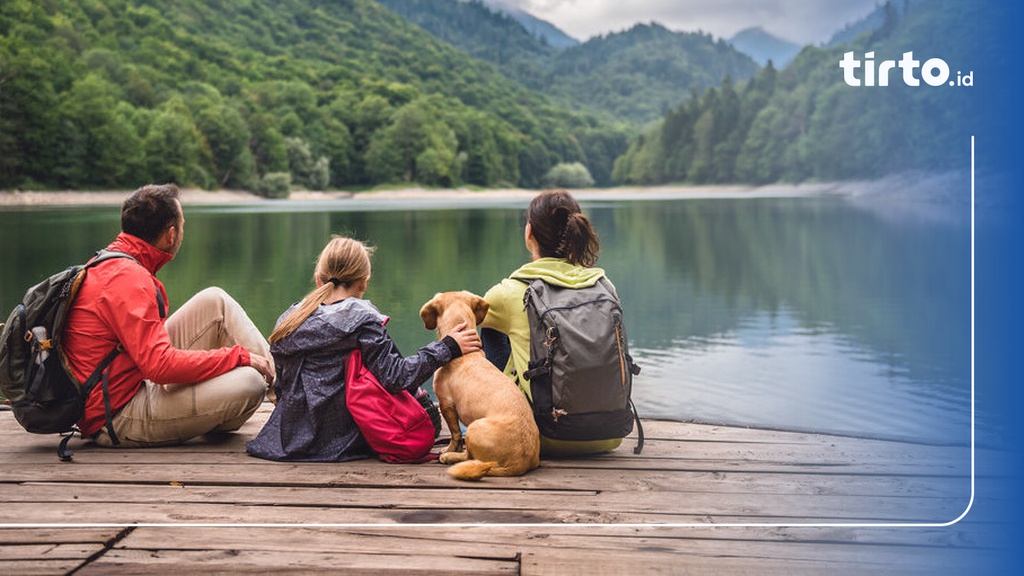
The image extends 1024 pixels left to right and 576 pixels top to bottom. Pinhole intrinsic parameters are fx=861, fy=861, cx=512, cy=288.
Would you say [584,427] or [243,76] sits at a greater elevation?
[243,76]

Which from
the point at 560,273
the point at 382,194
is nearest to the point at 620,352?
the point at 560,273

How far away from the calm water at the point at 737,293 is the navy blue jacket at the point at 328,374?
2.48 metres

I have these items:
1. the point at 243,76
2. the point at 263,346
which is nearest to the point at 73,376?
the point at 263,346

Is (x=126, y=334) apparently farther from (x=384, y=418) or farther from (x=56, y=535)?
(x=384, y=418)

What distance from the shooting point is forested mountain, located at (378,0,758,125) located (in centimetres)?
10312

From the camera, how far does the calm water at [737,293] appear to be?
9.05m

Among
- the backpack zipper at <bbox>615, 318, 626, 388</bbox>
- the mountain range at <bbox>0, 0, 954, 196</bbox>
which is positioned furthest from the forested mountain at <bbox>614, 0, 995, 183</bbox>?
the backpack zipper at <bbox>615, 318, 626, 388</bbox>

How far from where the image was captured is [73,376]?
347 cm

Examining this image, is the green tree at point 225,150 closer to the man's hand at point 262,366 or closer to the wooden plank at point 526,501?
the man's hand at point 262,366

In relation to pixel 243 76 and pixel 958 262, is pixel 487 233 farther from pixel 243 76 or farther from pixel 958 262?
pixel 243 76

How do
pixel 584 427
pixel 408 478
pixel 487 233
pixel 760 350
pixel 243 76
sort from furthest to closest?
1. pixel 243 76
2. pixel 487 233
3. pixel 760 350
4. pixel 584 427
5. pixel 408 478

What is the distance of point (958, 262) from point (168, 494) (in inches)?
883

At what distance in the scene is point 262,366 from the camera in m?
3.76

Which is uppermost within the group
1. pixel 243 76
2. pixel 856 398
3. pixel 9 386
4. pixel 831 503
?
pixel 243 76
